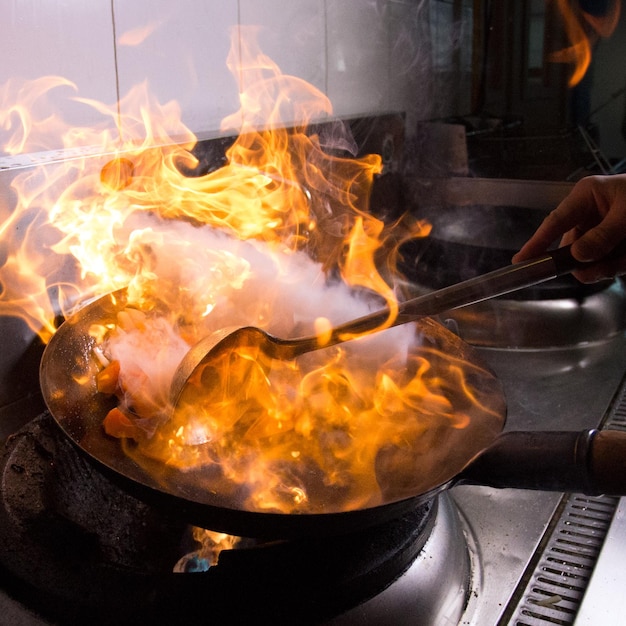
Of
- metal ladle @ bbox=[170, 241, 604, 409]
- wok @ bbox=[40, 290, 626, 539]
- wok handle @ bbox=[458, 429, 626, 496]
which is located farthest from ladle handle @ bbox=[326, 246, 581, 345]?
wok handle @ bbox=[458, 429, 626, 496]

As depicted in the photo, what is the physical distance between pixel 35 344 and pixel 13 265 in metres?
0.14

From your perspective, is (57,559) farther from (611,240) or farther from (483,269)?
(483,269)

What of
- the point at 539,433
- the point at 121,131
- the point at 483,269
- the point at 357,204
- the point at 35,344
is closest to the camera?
the point at 539,433

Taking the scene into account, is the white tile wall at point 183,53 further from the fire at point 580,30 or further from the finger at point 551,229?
the fire at point 580,30

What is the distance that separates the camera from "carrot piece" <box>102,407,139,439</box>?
2.77ft

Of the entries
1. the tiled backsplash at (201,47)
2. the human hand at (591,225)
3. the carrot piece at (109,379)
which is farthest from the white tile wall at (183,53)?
the human hand at (591,225)

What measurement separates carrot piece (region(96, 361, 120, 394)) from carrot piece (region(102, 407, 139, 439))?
9cm

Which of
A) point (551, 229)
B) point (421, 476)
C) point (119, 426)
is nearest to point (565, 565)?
point (421, 476)

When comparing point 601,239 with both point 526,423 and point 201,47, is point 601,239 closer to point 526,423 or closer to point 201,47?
point 526,423

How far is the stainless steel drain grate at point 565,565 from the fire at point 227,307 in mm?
214

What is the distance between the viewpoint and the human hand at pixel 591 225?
90 cm

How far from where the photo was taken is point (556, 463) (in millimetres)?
631

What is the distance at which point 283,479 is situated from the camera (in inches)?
33.0

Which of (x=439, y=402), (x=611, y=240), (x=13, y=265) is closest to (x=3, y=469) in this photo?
(x=13, y=265)
